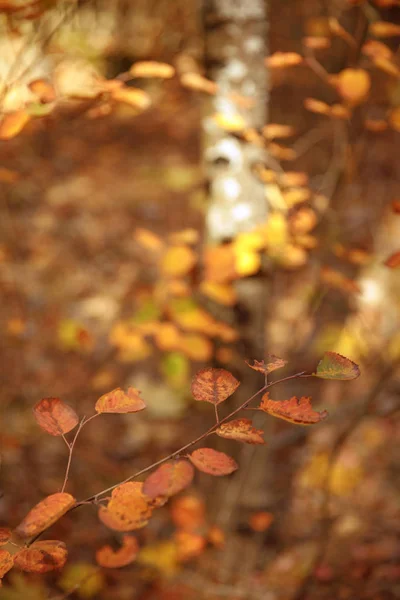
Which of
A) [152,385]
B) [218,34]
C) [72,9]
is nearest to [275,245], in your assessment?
[218,34]

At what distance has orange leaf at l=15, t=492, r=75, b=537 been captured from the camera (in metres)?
1.00

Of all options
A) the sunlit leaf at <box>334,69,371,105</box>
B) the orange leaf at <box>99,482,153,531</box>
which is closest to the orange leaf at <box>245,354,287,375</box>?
the orange leaf at <box>99,482,153,531</box>

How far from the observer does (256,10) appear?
196cm

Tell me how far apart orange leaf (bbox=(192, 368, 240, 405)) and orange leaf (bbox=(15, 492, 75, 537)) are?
1.08 ft

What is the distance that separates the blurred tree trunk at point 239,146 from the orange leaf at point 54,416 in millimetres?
1230

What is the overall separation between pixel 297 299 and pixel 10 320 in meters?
2.24

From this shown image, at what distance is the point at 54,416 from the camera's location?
107cm

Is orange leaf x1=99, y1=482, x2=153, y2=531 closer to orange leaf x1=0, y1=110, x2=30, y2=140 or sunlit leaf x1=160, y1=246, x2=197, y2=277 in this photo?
orange leaf x1=0, y1=110, x2=30, y2=140

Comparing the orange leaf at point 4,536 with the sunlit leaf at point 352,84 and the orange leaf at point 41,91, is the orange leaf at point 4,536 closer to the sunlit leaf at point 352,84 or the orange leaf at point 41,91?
the orange leaf at point 41,91

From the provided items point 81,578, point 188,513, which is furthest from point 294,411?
point 188,513

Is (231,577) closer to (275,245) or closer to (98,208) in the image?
(275,245)

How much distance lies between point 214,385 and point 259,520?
1889 millimetres

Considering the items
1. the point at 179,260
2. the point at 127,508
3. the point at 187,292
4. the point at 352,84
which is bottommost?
the point at 187,292

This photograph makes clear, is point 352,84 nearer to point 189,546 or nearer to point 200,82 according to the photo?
point 200,82
